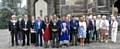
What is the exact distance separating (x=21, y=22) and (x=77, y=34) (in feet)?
9.74

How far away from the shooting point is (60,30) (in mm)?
13625

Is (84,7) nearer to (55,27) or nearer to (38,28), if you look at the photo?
(38,28)

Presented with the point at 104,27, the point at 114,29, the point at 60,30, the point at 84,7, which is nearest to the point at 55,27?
the point at 60,30

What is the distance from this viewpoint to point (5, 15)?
4509 cm

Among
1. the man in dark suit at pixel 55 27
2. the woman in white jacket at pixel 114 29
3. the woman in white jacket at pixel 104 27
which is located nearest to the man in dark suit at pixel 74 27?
the man in dark suit at pixel 55 27

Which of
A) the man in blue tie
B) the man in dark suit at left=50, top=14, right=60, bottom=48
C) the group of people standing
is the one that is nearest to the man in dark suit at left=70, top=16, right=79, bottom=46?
the group of people standing

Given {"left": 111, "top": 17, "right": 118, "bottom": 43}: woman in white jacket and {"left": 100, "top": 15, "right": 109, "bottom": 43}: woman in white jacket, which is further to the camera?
{"left": 100, "top": 15, "right": 109, "bottom": 43}: woman in white jacket

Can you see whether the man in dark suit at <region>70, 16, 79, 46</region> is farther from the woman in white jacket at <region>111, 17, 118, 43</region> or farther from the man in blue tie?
the woman in white jacket at <region>111, 17, 118, 43</region>

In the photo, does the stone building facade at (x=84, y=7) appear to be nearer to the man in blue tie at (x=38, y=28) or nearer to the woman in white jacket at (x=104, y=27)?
the woman in white jacket at (x=104, y=27)

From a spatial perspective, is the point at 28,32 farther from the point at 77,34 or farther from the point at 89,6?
the point at 89,6

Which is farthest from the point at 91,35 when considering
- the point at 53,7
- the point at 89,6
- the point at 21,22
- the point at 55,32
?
the point at 53,7

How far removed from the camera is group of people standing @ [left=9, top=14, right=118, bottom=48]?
13555 millimetres

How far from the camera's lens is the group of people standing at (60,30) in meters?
13.6

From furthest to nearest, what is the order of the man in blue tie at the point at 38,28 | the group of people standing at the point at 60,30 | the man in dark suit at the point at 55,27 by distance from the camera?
the man in blue tie at the point at 38,28 → the group of people standing at the point at 60,30 → the man in dark suit at the point at 55,27
